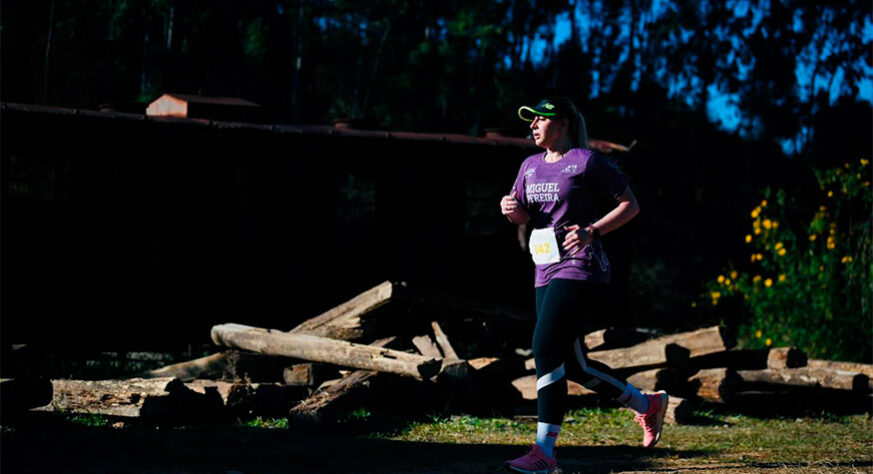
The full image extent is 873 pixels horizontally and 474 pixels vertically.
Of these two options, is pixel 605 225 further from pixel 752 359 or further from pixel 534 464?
pixel 752 359

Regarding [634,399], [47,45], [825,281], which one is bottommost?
[634,399]

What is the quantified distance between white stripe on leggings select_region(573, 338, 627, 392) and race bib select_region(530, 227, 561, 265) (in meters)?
0.55

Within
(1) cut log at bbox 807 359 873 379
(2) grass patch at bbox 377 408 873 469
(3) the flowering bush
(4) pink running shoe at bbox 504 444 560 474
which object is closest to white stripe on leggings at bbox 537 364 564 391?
(4) pink running shoe at bbox 504 444 560 474

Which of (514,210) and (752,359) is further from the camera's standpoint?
(752,359)

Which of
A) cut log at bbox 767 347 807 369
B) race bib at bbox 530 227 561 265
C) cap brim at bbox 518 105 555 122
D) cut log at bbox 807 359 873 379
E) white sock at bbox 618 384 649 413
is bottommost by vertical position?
cut log at bbox 807 359 873 379

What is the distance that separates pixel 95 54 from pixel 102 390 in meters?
22.6

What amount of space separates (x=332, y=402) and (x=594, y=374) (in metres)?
2.65

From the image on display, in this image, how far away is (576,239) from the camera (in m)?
5.51

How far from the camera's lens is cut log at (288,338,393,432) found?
7707 mm

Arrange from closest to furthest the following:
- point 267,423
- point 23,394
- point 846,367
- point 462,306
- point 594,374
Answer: point 594,374 < point 23,394 < point 267,423 < point 846,367 < point 462,306

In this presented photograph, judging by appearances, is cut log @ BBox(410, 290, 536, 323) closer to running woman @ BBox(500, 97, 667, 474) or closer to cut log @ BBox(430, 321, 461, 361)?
cut log @ BBox(430, 321, 461, 361)

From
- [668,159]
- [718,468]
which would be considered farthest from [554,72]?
[718,468]

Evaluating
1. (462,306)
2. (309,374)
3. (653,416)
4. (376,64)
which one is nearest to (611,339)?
(462,306)

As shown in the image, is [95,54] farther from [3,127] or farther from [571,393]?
[571,393]
